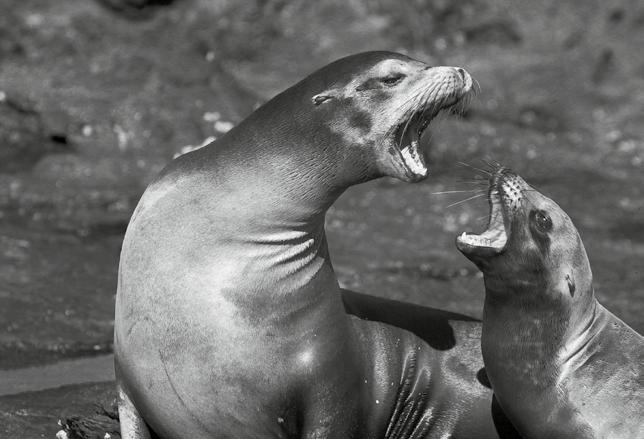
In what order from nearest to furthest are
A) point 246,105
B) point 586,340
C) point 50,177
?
point 586,340
point 50,177
point 246,105

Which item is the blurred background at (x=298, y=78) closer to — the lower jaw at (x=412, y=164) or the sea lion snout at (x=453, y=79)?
the sea lion snout at (x=453, y=79)

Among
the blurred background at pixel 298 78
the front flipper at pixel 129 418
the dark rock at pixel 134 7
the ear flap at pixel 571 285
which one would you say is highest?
the ear flap at pixel 571 285

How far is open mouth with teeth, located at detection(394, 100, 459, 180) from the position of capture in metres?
6.33

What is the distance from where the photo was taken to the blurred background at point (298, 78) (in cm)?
1023

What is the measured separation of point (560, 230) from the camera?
22.6 feet

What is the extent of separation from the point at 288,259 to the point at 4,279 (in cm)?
375

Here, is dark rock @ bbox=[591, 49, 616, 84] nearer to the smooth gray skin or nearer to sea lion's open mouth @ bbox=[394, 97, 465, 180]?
sea lion's open mouth @ bbox=[394, 97, 465, 180]

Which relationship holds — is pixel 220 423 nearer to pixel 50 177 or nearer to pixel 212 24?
pixel 50 177

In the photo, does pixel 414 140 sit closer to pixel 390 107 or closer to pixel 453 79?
pixel 390 107

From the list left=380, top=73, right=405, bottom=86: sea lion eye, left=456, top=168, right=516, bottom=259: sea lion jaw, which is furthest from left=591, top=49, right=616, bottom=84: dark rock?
left=380, top=73, right=405, bottom=86: sea lion eye

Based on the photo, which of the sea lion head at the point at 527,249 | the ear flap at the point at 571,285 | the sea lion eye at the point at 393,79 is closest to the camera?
the sea lion eye at the point at 393,79

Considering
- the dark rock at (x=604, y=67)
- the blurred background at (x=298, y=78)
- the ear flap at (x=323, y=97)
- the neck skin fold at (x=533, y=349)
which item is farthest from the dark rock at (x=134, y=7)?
the neck skin fold at (x=533, y=349)

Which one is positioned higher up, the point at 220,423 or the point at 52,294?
the point at 220,423

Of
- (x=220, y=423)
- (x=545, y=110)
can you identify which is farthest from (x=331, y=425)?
(x=545, y=110)
